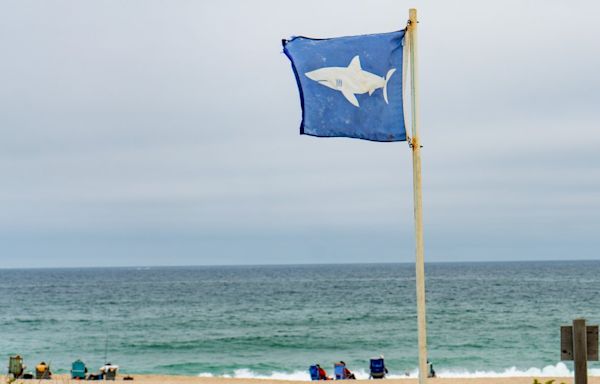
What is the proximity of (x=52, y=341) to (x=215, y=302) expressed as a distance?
33.7 m

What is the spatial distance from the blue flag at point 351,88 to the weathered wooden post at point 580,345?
2.63 meters

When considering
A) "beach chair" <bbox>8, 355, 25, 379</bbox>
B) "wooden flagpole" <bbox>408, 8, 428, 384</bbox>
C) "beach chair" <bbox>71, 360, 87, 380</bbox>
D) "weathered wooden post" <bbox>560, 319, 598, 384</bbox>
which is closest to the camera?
"weathered wooden post" <bbox>560, 319, 598, 384</bbox>

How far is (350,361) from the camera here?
35156mm

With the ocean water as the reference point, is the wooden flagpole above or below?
above

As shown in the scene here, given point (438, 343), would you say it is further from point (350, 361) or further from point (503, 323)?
point (503, 323)

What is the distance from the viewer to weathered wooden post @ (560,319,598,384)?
797cm

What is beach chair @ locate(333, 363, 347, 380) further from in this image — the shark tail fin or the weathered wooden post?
the shark tail fin

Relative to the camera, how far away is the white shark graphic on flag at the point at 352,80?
827cm

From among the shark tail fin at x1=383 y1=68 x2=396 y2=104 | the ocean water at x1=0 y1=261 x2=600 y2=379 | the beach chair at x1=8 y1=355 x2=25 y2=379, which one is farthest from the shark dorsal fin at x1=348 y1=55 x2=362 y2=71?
the ocean water at x1=0 y1=261 x2=600 y2=379

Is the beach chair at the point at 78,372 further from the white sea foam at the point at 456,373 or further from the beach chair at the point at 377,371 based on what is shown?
the beach chair at the point at 377,371

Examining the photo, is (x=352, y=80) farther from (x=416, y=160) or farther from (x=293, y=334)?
(x=293, y=334)

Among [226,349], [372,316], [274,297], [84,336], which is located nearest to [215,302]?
[274,297]

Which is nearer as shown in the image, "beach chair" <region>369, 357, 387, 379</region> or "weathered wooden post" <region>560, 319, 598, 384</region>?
"weathered wooden post" <region>560, 319, 598, 384</region>

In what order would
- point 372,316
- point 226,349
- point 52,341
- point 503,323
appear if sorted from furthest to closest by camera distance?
point 372,316, point 503,323, point 52,341, point 226,349
